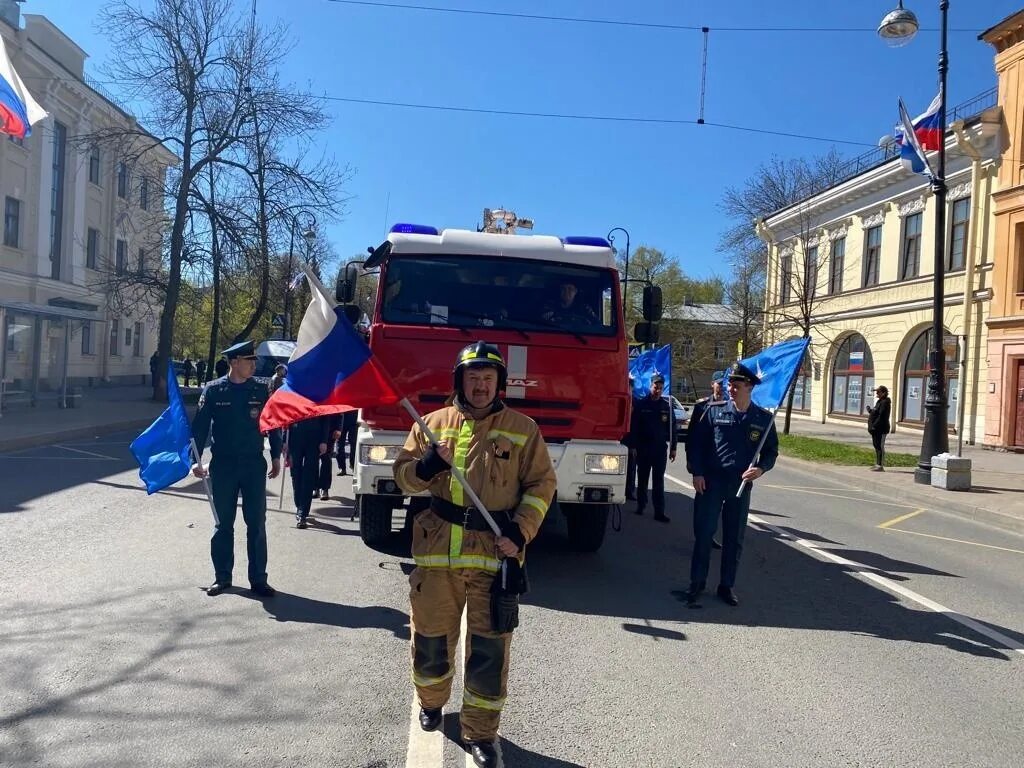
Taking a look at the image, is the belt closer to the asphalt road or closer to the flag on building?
the asphalt road

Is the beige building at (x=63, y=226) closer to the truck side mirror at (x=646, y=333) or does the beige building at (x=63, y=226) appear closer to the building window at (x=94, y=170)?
the building window at (x=94, y=170)

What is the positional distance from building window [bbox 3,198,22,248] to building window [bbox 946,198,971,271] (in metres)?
31.9

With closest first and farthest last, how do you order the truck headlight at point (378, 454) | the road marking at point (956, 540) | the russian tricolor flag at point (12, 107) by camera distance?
the truck headlight at point (378, 454) < the russian tricolor flag at point (12, 107) < the road marking at point (956, 540)

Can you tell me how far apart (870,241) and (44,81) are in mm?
31323

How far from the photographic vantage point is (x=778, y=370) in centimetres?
800

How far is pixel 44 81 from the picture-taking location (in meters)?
29.1

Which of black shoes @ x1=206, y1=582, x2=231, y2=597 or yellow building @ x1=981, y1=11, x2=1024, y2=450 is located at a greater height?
yellow building @ x1=981, y1=11, x2=1024, y2=450

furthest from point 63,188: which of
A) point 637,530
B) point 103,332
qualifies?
point 637,530

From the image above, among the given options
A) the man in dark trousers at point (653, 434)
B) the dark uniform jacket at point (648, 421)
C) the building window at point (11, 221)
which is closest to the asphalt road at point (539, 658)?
the man in dark trousers at point (653, 434)

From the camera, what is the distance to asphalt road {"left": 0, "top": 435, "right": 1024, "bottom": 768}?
364 cm

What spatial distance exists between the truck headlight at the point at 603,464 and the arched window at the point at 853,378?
26.1m

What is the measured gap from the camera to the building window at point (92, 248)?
115ft

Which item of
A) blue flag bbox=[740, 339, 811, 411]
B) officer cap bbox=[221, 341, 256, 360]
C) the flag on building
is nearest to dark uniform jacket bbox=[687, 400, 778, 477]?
blue flag bbox=[740, 339, 811, 411]

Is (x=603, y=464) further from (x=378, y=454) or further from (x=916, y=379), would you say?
(x=916, y=379)
